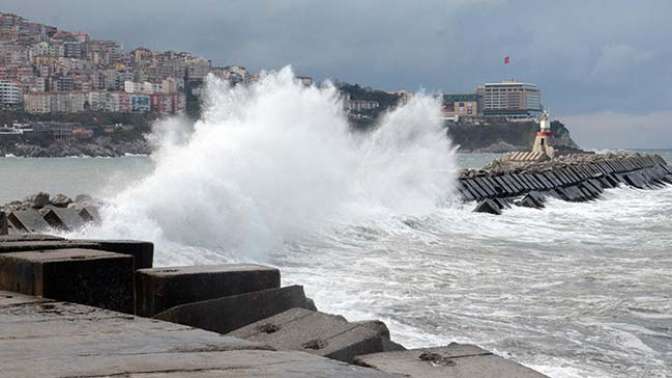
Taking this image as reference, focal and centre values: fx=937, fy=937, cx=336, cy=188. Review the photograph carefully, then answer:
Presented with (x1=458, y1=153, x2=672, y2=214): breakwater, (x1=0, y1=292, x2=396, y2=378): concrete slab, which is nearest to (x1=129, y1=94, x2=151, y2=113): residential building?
(x1=458, y1=153, x2=672, y2=214): breakwater

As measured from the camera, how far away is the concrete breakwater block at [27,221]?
35.2ft

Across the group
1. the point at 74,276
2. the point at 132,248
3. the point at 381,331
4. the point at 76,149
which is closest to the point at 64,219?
the point at 132,248

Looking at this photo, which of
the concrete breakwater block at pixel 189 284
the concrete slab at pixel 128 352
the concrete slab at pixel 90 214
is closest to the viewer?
the concrete slab at pixel 128 352

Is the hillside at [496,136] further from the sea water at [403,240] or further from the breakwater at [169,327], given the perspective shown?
the breakwater at [169,327]

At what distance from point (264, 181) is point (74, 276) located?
14314 millimetres

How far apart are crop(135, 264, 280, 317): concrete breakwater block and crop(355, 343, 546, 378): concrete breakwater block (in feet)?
5.75

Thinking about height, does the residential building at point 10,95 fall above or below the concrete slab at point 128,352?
above

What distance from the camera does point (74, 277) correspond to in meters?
4.79

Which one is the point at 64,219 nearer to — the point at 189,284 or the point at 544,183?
the point at 189,284

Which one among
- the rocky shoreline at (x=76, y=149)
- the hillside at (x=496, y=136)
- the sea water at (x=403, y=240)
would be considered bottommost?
the sea water at (x=403, y=240)

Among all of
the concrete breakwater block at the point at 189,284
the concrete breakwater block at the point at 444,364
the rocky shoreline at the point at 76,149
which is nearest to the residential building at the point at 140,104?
the rocky shoreline at the point at 76,149

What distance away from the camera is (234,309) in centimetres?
552

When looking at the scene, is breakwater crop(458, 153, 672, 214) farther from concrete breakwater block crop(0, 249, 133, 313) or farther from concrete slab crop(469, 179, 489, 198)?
concrete breakwater block crop(0, 249, 133, 313)

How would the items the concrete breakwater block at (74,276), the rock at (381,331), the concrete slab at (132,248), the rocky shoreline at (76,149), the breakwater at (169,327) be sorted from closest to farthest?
the breakwater at (169,327), the concrete breakwater block at (74,276), the rock at (381,331), the concrete slab at (132,248), the rocky shoreline at (76,149)
